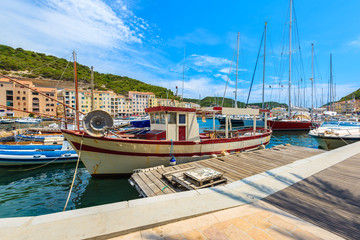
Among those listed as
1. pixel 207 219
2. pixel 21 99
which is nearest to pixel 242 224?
pixel 207 219

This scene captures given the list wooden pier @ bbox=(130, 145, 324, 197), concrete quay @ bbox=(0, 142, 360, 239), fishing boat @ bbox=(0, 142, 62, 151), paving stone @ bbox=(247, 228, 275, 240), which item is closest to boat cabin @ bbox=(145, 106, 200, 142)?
wooden pier @ bbox=(130, 145, 324, 197)

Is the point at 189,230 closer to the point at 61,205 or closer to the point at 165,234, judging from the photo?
the point at 165,234

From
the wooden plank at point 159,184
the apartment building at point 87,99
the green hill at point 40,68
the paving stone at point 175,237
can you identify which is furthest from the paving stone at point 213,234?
the green hill at point 40,68

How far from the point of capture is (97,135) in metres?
6.43

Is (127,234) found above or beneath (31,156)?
above

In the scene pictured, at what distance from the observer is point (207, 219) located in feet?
8.38

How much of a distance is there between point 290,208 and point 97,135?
6.79m

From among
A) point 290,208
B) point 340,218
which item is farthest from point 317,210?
point 290,208

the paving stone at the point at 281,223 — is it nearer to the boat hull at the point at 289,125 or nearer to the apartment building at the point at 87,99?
the boat hull at the point at 289,125

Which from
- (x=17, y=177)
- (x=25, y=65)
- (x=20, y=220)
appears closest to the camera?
(x=20, y=220)

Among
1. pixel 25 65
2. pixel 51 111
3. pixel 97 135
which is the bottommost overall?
pixel 97 135

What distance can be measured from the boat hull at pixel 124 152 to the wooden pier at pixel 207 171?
1088 mm

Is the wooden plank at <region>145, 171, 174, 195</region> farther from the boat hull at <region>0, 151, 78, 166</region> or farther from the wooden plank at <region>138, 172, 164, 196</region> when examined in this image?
the boat hull at <region>0, 151, 78, 166</region>

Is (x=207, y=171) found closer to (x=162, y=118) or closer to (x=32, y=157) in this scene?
(x=162, y=118)
